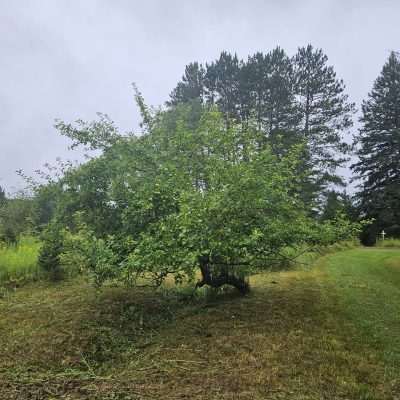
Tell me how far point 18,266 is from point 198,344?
15.1 feet

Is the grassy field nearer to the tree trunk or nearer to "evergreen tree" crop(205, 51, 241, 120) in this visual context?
the tree trunk

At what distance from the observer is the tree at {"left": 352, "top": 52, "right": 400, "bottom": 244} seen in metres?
20.5

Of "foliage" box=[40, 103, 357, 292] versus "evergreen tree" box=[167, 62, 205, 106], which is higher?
"evergreen tree" box=[167, 62, 205, 106]

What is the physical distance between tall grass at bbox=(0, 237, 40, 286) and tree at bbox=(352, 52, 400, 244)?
19.7 metres

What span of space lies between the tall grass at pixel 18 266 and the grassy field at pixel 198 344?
38 cm

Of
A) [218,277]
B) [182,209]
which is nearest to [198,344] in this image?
[182,209]

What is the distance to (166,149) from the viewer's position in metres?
5.45

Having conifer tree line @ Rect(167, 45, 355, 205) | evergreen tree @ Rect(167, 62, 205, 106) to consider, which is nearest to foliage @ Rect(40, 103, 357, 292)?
conifer tree line @ Rect(167, 45, 355, 205)

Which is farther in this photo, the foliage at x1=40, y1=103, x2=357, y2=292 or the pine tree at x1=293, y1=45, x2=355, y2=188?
the pine tree at x1=293, y1=45, x2=355, y2=188

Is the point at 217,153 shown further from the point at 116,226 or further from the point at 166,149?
the point at 116,226

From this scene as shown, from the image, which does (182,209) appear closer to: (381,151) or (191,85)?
(381,151)

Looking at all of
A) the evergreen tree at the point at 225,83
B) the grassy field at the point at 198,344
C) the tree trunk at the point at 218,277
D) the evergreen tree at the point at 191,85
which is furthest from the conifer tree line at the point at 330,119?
the grassy field at the point at 198,344

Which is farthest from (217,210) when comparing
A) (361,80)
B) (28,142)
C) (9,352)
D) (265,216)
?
(28,142)

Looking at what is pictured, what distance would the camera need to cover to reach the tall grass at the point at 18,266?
6.27m
